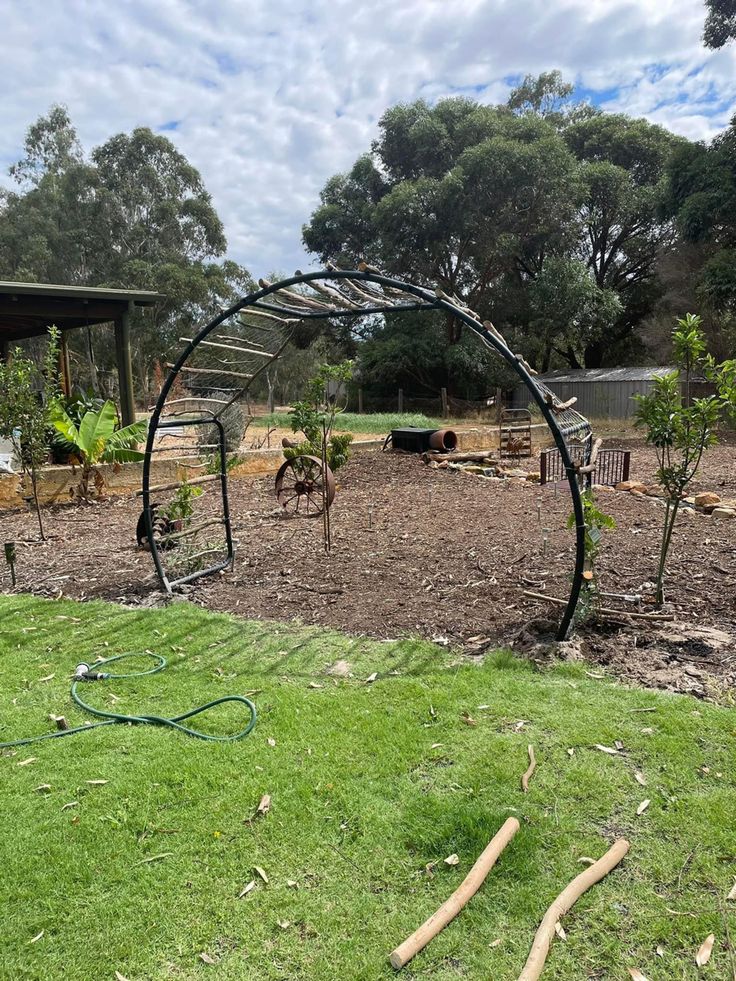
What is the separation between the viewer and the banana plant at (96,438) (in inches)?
333

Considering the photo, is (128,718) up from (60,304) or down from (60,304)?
down

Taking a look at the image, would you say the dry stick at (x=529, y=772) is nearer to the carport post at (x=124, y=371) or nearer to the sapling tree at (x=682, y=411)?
the sapling tree at (x=682, y=411)

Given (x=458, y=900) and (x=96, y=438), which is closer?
(x=458, y=900)

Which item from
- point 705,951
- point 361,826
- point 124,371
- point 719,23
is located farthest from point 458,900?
point 719,23

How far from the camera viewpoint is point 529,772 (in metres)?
2.79

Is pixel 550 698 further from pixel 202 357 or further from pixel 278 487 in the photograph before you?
pixel 278 487

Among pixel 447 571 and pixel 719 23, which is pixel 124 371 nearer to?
pixel 447 571

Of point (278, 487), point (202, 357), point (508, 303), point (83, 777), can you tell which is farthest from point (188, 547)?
point (508, 303)

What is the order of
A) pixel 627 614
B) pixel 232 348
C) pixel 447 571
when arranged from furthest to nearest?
1. pixel 447 571
2. pixel 232 348
3. pixel 627 614

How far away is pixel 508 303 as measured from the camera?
26.9m

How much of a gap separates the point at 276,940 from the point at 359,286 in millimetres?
3945

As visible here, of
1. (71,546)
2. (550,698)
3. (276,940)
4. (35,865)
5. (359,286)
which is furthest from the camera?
(71,546)

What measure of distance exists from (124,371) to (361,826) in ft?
38.1

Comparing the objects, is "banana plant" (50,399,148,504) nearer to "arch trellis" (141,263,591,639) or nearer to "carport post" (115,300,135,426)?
"arch trellis" (141,263,591,639)
